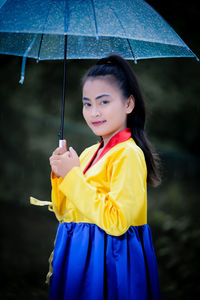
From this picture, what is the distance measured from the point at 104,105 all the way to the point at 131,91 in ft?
0.64

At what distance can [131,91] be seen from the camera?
189 centimetres

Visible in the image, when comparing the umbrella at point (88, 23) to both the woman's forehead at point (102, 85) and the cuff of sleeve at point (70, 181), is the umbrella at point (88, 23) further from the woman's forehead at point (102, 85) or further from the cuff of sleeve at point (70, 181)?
the cuff of sleeve at point (70, 181)

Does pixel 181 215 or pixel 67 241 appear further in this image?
pixel 181 215

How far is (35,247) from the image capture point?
489cm

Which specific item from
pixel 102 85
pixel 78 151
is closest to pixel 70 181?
pixel 102 85

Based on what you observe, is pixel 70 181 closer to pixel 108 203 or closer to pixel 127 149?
pixel 108 203

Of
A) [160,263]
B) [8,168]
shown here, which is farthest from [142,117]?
[8,168]

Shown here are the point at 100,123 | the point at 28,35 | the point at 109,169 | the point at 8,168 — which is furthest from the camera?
the point at 8,168

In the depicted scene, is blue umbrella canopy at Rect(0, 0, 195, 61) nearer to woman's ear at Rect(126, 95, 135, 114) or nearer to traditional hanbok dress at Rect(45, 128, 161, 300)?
woman's ear at Rect(126, 95, 135, 114)

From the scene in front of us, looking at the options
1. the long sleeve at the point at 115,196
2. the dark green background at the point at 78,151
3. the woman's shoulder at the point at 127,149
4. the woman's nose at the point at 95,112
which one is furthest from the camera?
the dark green background at the point at 78,151

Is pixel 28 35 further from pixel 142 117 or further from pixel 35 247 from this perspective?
pixel 35 247

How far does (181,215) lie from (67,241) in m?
3.53

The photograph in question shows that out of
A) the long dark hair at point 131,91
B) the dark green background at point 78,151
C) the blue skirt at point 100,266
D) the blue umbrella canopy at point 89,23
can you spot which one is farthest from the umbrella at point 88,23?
the dark green background at point 78,151

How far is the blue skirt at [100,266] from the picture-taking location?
5.39 ft
